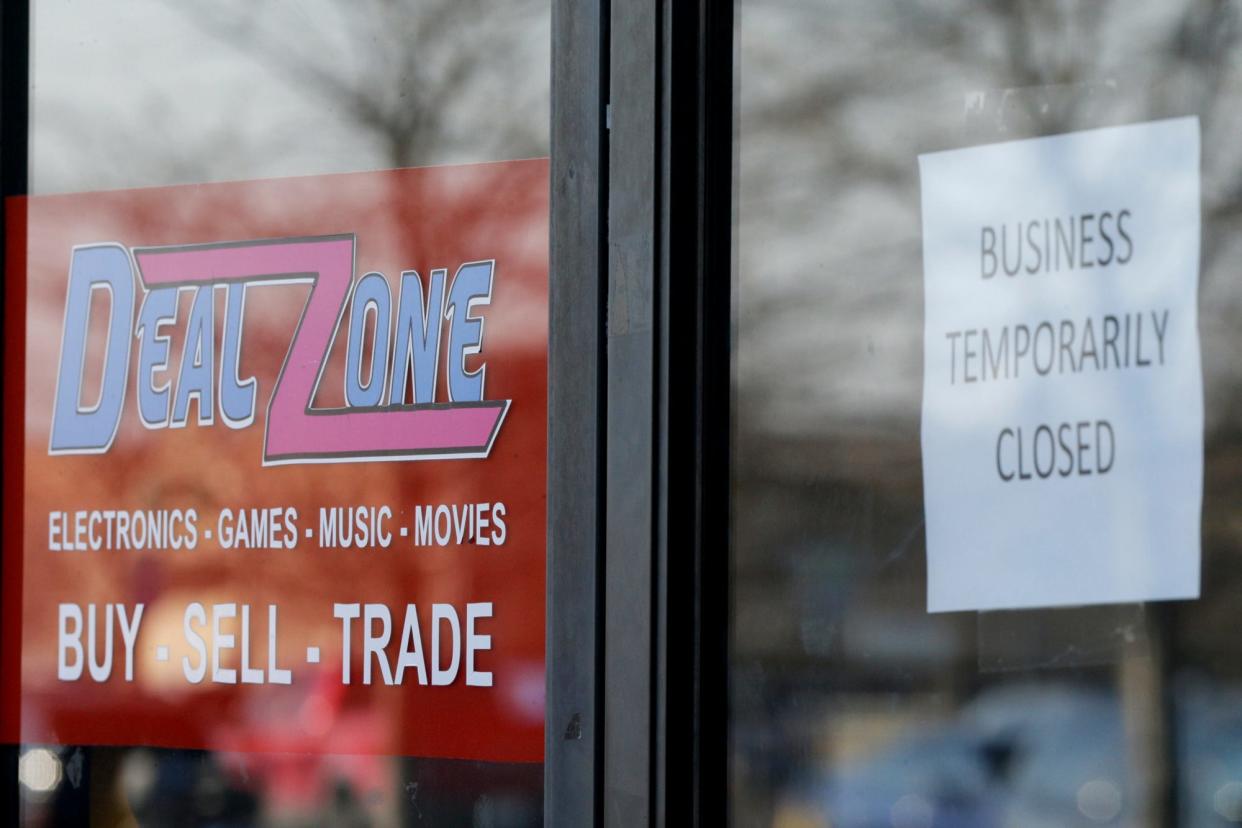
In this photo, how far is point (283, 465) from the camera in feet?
9.67

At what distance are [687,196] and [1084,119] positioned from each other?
64 centimetres

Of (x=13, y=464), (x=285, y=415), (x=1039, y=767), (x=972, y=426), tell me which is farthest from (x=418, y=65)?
(x=1039, y=767)

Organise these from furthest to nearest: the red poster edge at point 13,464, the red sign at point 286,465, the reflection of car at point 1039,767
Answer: the red poster edge at point 13,464 < the red sign at point 286,465 < the reflection of car at point 1039,767

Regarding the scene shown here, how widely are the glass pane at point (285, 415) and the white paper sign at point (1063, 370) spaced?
75 centimetres

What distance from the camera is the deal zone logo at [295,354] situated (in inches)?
111

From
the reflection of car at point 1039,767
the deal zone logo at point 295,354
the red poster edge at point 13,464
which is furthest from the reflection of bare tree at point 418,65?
the reflection of car at point 1039,767

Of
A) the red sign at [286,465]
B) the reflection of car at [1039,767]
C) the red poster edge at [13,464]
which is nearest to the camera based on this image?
the reflection of car at [1039,767]

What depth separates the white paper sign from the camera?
2.18m

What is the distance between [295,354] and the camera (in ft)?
9.69

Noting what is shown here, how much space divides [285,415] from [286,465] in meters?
0.09

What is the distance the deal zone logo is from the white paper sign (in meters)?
0.84

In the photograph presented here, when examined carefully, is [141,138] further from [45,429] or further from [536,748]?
[536,748]

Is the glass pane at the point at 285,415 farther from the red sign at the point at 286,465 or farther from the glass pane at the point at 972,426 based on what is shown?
the glass pane at the point at 972,426

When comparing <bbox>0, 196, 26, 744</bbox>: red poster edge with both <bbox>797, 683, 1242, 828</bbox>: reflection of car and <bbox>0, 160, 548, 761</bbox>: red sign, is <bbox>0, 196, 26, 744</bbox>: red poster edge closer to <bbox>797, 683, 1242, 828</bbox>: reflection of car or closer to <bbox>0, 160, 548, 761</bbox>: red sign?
<bbox>0, 160, 548, 761</bbox>: red sign
